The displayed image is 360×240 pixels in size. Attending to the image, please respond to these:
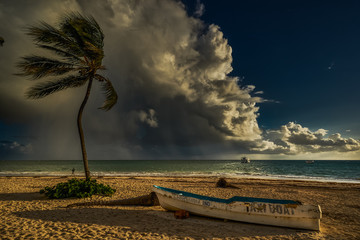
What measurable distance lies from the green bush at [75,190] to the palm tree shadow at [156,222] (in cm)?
224

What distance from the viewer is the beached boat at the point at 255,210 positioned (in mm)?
6484

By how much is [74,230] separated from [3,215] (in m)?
3.89

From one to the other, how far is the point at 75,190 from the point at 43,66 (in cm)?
720

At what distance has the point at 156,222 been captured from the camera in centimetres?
714

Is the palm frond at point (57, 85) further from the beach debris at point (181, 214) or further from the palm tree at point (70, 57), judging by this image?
the beach debris at point (181, 214)

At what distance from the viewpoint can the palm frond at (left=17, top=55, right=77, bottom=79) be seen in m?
9.90

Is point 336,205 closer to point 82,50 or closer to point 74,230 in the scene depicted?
point 74,230

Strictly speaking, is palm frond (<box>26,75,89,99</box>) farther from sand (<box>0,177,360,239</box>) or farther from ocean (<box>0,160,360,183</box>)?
ocean (<box>0,160,360,183</box>)

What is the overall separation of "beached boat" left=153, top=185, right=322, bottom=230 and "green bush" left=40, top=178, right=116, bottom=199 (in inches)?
217

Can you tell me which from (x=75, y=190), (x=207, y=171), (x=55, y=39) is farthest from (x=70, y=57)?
(x=207, y=171)

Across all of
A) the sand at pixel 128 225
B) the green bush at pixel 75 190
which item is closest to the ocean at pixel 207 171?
the green bush at pixel 75 190

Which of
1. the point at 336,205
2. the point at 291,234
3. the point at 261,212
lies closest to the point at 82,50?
the point at 261,212

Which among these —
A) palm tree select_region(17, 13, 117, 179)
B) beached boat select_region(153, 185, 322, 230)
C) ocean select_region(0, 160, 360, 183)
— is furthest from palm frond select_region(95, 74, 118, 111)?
ocean select_region(0, 160, 360, 183)

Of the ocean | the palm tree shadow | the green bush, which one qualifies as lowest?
the ocean
